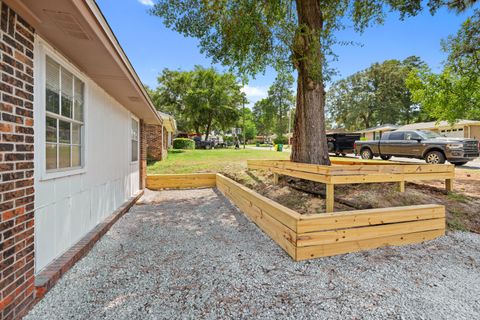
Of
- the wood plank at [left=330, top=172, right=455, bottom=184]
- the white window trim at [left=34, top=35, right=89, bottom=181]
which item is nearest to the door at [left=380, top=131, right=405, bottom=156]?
the wood plank at [left=330, top=172, right=455, bottom=184]

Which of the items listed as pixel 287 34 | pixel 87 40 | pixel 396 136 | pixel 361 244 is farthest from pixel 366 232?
pixel 396 136

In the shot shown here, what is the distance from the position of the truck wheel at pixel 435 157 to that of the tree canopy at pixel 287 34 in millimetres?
5530

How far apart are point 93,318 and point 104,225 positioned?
212 cm

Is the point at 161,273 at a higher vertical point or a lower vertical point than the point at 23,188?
lower

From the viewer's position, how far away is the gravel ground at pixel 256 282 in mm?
1895

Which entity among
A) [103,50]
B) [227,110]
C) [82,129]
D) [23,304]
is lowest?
[23,304]

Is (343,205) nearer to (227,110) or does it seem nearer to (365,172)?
(365,172)

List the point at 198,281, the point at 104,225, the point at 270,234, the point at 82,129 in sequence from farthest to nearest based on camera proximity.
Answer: the point at 104,225 < the point at 270,234 < the point at 82,129 < the point at 198,281

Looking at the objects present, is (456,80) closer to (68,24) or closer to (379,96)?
(68,24)

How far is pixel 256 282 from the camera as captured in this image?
2.32 meters

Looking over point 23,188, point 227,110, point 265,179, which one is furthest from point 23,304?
point 227,110

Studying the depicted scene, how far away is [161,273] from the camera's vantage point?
252 cm

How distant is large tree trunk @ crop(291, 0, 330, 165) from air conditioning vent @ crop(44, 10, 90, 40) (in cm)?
399

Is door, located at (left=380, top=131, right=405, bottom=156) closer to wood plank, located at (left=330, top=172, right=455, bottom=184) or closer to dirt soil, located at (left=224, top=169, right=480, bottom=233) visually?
dirt soil, located at (left=224, top=169, right=480, bottom=233)
